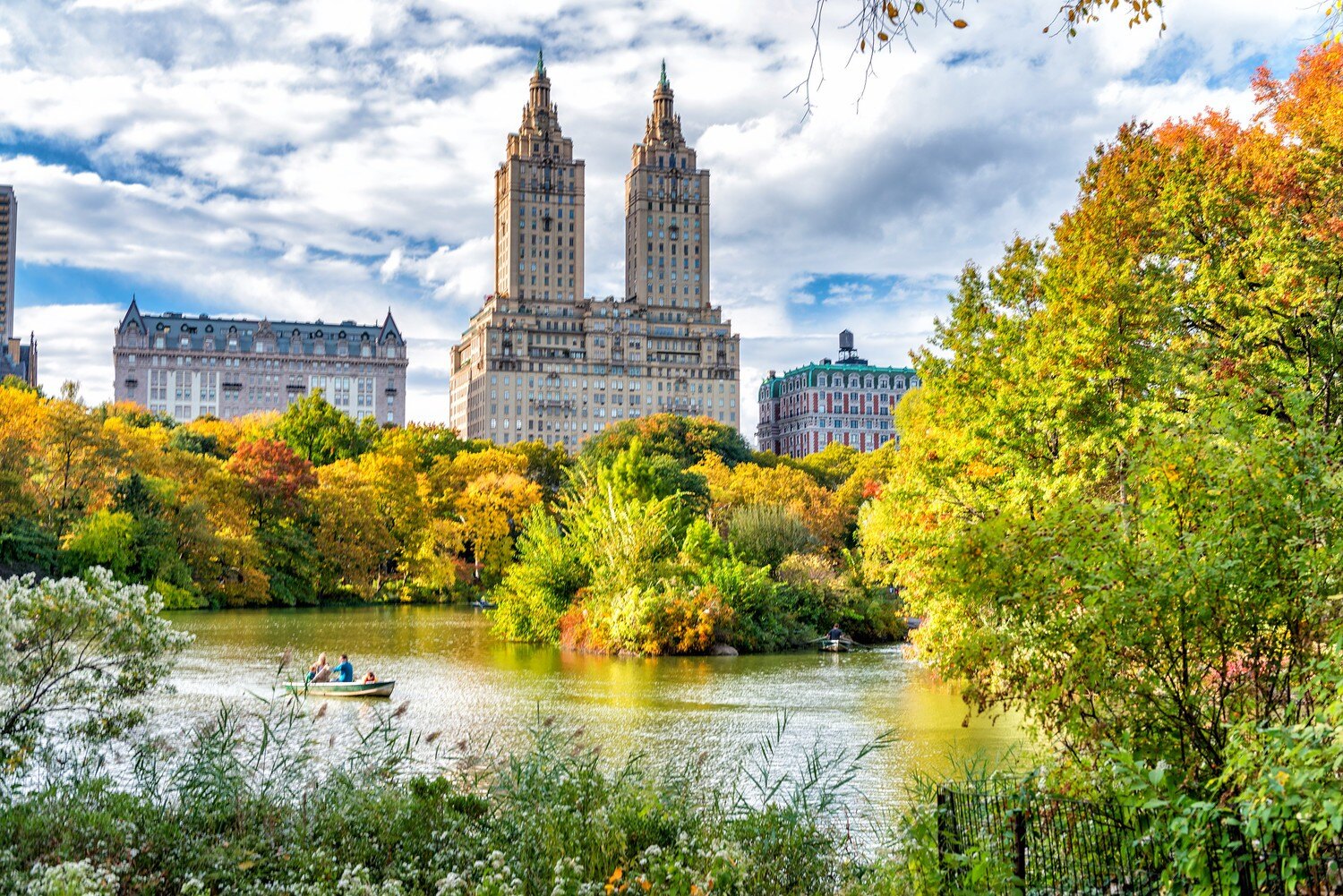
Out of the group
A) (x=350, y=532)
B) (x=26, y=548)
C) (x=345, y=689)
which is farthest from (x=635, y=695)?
(x=350, y=532)

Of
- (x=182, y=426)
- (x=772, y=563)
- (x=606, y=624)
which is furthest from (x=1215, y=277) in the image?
(x=182, y=426)

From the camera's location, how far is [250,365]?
512 feet

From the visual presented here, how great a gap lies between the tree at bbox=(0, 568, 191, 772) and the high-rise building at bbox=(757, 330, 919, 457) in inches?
5387

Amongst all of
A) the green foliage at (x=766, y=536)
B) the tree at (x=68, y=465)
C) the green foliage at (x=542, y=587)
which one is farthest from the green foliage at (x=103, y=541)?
the green foliage at (x=766, y=536)

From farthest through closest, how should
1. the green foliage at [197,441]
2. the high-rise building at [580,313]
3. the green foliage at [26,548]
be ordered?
1. the high-rise building at [580,313]
2. the green foliage at [197,441]
3. the green foliage at [26,548]

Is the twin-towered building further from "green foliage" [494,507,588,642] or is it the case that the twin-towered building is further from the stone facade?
"green foliage" [494,507,588,642]

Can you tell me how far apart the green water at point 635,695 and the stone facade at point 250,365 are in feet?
402

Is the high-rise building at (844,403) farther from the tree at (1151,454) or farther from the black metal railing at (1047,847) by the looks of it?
the black metal railing at (1047,847)

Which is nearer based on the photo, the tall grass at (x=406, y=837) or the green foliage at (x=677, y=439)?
the tall grass at (x=406, y=837)

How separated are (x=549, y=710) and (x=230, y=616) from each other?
26.6 meters

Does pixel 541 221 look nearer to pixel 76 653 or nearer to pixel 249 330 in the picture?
pixel 249 330

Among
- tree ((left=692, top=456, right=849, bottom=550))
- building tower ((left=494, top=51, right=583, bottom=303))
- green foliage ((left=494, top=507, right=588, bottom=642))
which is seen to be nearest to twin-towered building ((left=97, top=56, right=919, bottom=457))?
building tower ((left=494, top=51, right=583, bottom=303))

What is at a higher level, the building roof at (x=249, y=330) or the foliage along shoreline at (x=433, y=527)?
the building roof at (x=249, y=330)

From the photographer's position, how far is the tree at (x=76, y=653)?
37.1ft
